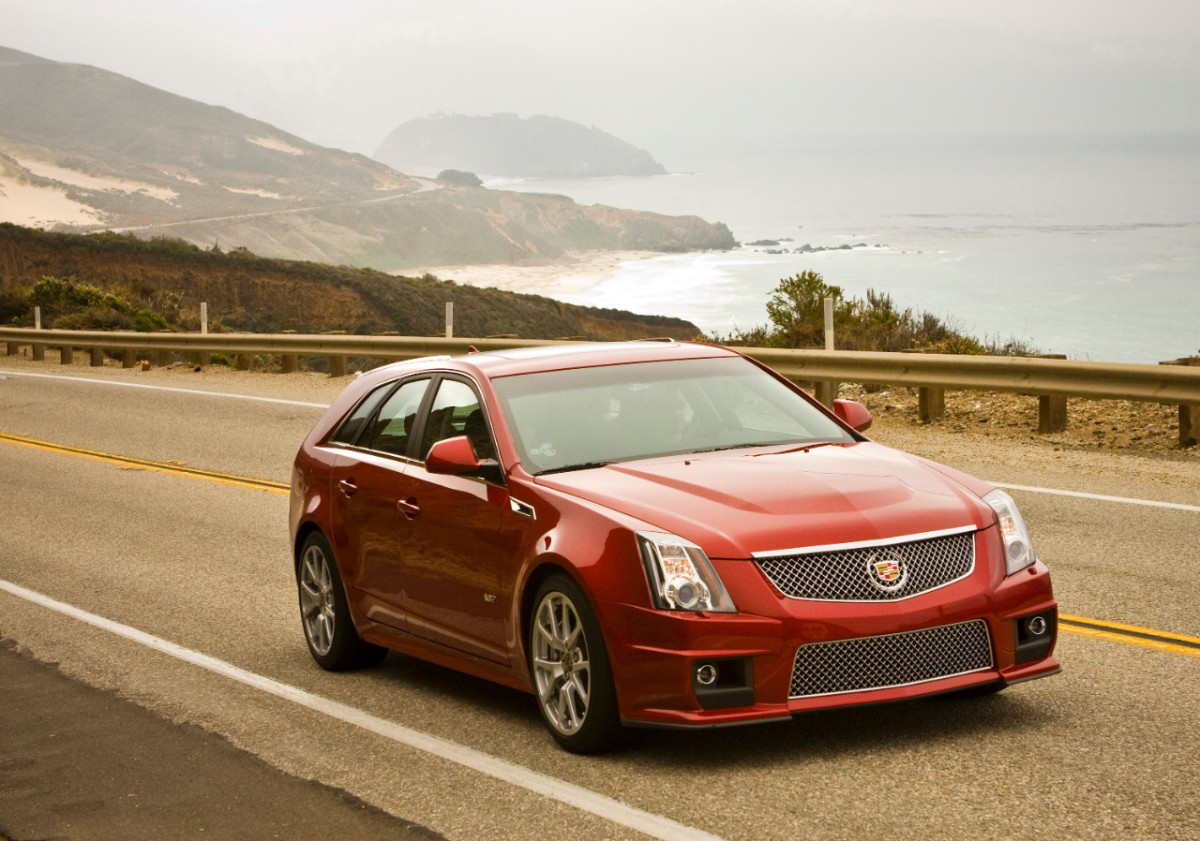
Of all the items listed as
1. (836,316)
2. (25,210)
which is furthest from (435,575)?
(25,210)

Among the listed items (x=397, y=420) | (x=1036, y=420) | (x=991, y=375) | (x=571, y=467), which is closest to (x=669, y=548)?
(x=571, y=467)

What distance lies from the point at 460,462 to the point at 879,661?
186 cm

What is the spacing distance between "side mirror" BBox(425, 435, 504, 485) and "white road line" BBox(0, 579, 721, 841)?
1.04 meters

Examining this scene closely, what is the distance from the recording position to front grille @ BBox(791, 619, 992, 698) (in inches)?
227

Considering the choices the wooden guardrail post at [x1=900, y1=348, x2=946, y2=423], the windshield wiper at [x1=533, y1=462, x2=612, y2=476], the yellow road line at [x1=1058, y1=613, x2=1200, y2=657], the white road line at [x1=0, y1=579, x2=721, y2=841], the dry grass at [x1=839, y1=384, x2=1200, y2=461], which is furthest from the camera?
the wooden guardrail post at [x1=900, y1=348, x2=946, y2=423]

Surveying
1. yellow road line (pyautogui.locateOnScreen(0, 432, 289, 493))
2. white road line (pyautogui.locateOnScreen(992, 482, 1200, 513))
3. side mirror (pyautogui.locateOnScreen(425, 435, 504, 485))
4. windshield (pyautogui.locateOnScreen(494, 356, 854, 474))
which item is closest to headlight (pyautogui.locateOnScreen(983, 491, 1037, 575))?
windshield (pyautogui.locateOnScreen(494, 356, 854, 474))

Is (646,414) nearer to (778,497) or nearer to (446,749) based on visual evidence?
(778,497)

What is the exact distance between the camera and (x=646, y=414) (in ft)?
23.5

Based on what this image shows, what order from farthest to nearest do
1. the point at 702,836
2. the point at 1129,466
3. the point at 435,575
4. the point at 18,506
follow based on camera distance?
the point at 18,506, the point at 1129,466, the point at 435,575, the point at 702,836

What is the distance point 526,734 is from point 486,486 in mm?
979

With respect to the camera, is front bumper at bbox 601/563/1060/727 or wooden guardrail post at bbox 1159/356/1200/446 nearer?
front bumper at bbox 601/563/1060/727

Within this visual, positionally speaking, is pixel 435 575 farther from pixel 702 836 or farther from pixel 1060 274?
pixel 1060 274

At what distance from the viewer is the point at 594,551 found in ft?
19.7

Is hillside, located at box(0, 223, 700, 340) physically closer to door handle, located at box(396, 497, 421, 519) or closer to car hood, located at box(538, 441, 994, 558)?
door handle, located at box(396, 497, 421, 519)
